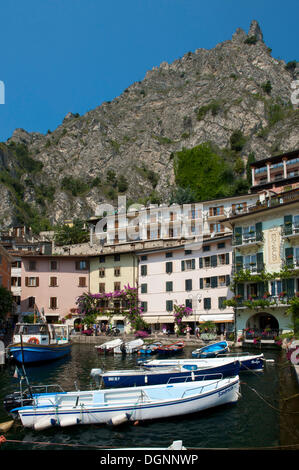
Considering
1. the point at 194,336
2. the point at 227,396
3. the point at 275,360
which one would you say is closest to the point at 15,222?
the point at 194,336

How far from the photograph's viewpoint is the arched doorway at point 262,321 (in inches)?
1786

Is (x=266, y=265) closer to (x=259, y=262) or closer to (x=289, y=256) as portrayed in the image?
(x=259, y=262)

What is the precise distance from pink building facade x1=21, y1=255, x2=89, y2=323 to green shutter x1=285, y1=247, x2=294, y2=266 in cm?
3571

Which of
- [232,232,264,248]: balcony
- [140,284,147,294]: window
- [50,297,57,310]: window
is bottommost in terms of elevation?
[50,297,57,310]: window

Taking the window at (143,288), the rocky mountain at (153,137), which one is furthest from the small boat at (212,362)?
the rocky mountain at (153,137)

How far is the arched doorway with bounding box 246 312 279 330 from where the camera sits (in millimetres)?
45375

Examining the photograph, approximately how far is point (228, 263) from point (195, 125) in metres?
104

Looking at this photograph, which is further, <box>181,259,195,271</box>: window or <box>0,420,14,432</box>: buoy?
<box>181,259,195,271</box>: window

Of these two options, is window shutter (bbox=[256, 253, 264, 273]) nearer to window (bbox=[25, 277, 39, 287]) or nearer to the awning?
the awning

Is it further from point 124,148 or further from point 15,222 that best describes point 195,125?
point 15,222

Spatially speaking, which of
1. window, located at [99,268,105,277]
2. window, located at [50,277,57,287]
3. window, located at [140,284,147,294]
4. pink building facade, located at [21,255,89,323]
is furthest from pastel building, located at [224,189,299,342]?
window, located at [50,277,57,287]

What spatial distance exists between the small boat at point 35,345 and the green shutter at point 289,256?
24.1 metres

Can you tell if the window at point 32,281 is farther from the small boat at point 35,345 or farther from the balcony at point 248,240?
the balcony at point 248,240

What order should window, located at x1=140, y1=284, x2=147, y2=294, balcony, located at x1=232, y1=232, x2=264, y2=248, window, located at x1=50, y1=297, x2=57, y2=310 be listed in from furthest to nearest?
window, located at x1=50, y1=297, x2=57, y2=310 < window, located at x1=140, y1=284, x2=147, y2=294 < balcony, located at x1=232, y1=232, x2=264, y2=248
